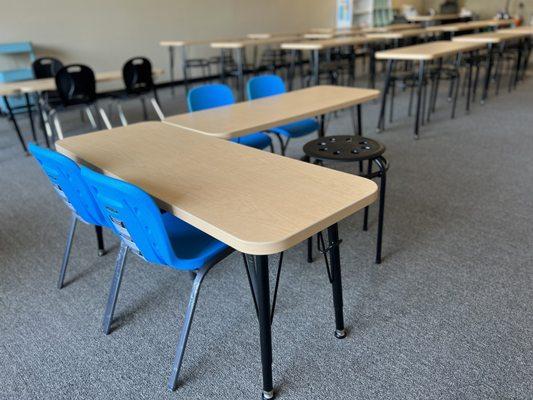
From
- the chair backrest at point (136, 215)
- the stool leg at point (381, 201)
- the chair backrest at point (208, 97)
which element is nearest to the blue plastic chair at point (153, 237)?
the chair backrest at point (136, 215)

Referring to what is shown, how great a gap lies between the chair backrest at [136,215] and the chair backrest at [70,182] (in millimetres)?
232

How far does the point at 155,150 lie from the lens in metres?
1.86

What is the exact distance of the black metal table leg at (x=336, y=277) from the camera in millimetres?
1460

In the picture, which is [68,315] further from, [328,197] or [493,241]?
→ [493,241]

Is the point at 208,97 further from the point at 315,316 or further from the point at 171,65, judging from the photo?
the point at 171,65

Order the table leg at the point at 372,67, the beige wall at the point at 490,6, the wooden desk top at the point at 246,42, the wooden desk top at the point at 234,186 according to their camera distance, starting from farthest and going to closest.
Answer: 1. the beige wall at the point at 490,6
2. the table leg at the point at 372,67
3. the wooden desk top at the point at 246,42
4. the wooden desk top at the point at 234,186

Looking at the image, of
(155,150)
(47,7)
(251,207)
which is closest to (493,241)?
(251,207)

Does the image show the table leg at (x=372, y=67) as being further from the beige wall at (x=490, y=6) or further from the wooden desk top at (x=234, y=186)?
the beige wall at (x=490, y=6)

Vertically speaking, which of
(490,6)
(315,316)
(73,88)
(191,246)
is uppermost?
(490,6)

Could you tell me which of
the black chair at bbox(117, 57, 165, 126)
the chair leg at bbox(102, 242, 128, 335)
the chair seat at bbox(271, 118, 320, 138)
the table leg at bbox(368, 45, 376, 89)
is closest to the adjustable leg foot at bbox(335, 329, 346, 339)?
the chair leg at bbox(102, 242, 128, 335)

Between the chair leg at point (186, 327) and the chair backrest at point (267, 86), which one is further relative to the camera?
Answer: the chair backrest at point (267, 86)

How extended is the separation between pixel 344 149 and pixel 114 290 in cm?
128

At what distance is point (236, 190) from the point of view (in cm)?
137

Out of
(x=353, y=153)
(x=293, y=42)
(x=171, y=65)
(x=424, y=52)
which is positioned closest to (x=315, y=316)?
(x=353, y=153)
